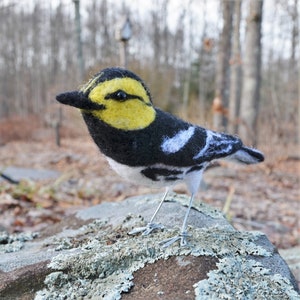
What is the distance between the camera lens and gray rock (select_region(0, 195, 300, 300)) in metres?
1.42

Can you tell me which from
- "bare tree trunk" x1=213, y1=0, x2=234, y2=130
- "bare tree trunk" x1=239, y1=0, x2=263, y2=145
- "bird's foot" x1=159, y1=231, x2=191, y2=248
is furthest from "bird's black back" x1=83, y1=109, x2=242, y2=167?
"bare tree trunk" x1=213, y1=0, x2=234, y2=130

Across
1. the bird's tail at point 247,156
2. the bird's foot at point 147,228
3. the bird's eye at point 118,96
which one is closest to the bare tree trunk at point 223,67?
the bird's tail at point 247,156

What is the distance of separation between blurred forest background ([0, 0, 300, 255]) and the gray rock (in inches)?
16.8

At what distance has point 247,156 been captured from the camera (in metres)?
1.97

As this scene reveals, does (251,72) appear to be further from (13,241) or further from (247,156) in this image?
Result: (13,241)

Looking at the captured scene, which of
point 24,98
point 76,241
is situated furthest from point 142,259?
point 24,98

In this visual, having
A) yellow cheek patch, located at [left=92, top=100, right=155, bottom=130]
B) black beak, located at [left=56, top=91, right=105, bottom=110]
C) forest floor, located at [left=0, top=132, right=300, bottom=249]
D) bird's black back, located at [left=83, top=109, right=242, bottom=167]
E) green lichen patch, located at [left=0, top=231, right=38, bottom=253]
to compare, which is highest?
black beak, located at [left=56, top=91, right=105, bottom=110]

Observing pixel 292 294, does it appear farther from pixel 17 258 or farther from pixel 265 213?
pixel 265 213

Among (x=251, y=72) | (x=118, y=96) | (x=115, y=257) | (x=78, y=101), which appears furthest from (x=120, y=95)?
(x=251, y=72)

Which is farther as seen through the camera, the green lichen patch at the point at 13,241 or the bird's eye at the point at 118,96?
the green lichen patch at the point at 13,241

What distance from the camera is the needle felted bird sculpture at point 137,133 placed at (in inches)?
55.6

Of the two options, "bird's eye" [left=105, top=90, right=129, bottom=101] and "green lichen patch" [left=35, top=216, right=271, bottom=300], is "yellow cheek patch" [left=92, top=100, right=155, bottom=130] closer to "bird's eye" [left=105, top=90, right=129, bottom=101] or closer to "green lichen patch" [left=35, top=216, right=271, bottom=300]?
"bird's eye" [left=105, top=90, right=129, bottom=101]

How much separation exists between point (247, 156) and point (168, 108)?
1541cm

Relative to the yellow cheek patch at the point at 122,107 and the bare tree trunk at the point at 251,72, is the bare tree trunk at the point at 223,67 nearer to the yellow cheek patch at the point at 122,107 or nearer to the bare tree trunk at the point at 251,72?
the bare tree trunk at the point at 251,72
